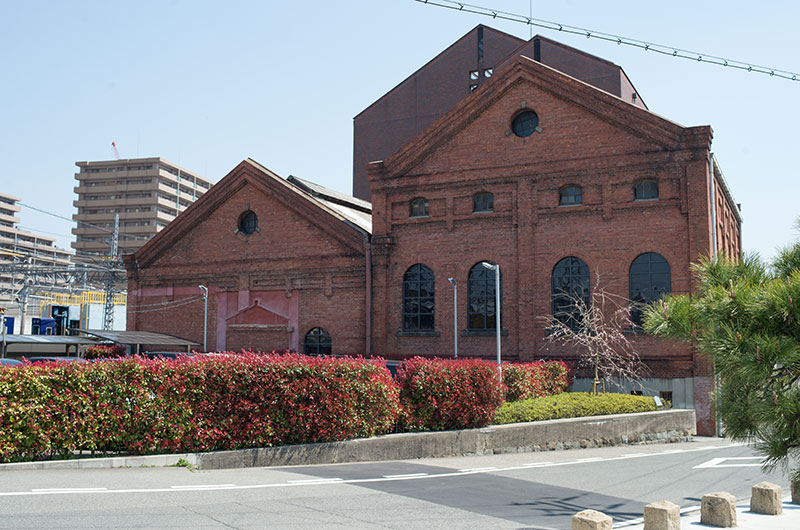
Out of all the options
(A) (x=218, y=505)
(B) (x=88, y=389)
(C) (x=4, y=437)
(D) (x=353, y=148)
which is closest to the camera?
(A) (x=218, y=505)

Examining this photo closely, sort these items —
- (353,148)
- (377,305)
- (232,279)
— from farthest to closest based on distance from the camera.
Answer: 1. (353,148)
2. (232,279)
3. (377,305)

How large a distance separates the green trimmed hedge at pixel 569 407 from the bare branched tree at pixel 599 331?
206 centimetres

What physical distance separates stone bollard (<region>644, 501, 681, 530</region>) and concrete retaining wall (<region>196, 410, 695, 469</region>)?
8.17 metres

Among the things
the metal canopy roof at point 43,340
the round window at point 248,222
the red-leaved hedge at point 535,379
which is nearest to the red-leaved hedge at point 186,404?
the red-leaved hedge at point 535,379

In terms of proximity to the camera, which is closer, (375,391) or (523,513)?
(523,513)

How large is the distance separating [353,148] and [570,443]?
34.4 meters

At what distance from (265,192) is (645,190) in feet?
56.4

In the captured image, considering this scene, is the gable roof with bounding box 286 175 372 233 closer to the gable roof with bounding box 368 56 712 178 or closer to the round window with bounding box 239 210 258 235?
the round window with bounding box 239 210 258 235

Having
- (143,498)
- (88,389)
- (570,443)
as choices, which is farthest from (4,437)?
(570,443)

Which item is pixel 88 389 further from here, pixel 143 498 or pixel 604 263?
pixel 604 263

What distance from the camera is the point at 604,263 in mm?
27125

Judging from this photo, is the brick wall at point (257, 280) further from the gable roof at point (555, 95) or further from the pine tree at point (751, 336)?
the pine tree at point (751, 336)

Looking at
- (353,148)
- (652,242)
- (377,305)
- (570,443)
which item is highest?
(353,148)

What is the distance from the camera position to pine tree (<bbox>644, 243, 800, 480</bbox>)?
291 inches
